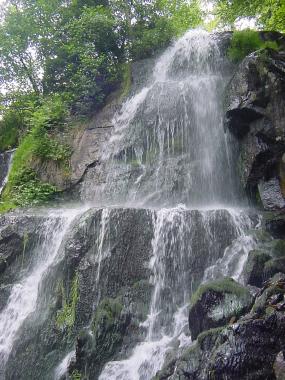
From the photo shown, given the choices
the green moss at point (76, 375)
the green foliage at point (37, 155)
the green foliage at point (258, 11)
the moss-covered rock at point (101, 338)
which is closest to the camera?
the green moss at point (76, 375)

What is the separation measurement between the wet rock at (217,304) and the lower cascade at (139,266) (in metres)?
0.02

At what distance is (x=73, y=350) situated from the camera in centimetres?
796

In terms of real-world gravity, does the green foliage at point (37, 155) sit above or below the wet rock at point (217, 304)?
above

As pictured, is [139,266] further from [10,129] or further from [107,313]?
[10,129]

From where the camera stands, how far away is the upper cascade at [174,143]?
471 inches

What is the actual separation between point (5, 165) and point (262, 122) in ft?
34.8

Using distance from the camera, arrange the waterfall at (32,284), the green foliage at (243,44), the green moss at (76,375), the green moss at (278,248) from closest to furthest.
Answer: the green moss at (76,375), the green moss at (278,248), the waterfall at (32,284), the green foliage at (243,44)

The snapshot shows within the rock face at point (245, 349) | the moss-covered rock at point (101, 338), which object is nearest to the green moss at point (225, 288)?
the rock face at point (245, 349)

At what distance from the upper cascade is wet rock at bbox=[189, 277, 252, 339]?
512cm

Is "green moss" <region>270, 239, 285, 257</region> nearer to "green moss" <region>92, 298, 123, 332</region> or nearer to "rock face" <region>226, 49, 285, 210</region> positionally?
"rock face" <region>226, 49, 285, 210</region>

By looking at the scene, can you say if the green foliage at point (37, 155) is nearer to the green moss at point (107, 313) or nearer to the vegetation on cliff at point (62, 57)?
the vegetation on cliff at point (62, 57)

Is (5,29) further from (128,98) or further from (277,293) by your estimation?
(277,293)

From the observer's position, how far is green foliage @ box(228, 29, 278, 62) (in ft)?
46.6

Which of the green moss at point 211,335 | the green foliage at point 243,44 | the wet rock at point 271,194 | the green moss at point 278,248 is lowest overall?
the green moss at point 211,335
